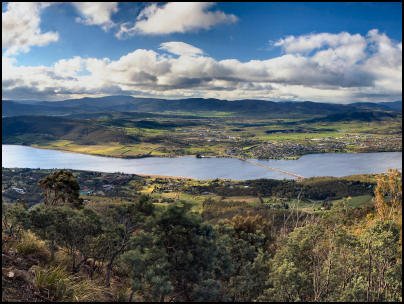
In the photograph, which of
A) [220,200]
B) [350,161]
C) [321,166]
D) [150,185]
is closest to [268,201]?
[220,200]

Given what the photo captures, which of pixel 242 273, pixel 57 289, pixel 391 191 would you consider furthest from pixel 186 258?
pixel 391 191

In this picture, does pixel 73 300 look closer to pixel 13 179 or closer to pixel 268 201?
pixel 268 201

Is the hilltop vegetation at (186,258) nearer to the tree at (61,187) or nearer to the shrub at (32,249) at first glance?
the shrub at (32,249)

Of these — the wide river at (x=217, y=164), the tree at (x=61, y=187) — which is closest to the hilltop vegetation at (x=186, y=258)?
the tree at (x=61, y=187)

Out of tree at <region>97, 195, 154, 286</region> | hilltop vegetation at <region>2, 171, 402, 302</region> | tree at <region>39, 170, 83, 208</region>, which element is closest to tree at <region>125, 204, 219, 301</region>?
hilltop vegetation at <region>2, 171, 402, 302</region>

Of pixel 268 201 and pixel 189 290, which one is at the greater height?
pixel 189 290
